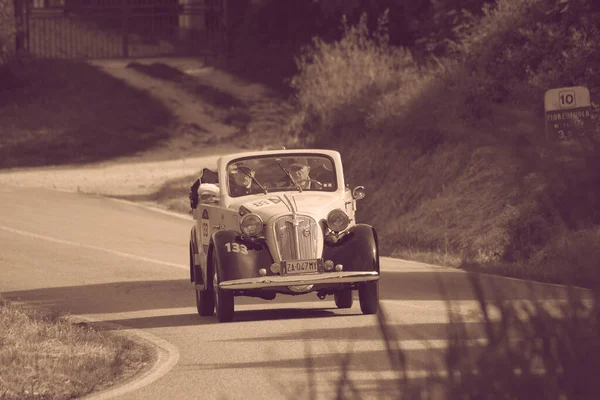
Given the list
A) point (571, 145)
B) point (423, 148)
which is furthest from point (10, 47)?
point (571, 145)

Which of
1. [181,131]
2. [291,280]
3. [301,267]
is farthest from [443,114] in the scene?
[181,131]

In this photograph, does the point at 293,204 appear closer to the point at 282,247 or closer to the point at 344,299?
the point at 282,247

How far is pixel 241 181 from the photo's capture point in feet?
51.4

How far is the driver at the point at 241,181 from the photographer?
51.1ft

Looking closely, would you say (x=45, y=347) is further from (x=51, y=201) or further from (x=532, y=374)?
(x=51, y=201)

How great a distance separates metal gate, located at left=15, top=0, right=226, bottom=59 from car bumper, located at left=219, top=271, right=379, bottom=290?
131 ft

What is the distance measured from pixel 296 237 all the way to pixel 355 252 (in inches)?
25.8

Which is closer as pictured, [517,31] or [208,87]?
[517,31]

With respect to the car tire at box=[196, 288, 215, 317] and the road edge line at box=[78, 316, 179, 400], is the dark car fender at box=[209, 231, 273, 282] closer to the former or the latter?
the car tire at box=[196, 288, 215, 317]

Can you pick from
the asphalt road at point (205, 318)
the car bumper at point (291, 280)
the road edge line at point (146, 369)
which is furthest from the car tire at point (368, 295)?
the road edge line at point (146, 369)

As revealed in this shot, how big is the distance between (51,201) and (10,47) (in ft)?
67.5

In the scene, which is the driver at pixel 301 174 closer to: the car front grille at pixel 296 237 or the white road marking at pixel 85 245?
the car front grille at pixel 296 237

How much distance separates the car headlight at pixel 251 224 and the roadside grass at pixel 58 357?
70.2 inches

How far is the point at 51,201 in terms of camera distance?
31.3 m
